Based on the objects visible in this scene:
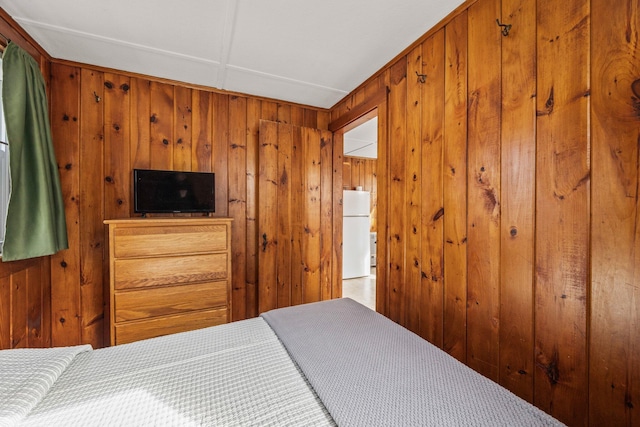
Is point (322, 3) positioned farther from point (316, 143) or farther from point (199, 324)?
point (199, 324)

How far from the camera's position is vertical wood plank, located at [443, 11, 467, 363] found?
1493 mm

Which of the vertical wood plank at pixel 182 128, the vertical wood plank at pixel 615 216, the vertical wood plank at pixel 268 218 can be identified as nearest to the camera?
the vertical wood plank at pixel 615 216

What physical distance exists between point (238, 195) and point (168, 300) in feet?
3.73

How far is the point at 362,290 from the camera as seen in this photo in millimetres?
4035

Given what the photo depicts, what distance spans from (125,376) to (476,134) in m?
1.87

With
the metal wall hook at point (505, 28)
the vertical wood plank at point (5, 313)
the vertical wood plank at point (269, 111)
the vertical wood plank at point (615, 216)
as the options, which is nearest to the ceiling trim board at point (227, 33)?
the vertical wood plank at point (269, 111)

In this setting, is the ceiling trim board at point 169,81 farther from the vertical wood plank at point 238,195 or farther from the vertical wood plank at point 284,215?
the vertical wood plank at point 284,215

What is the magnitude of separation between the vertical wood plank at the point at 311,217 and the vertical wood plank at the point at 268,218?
29 centimetres

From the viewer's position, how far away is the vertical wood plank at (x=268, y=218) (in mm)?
2580

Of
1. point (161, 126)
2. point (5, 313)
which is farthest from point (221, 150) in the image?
point (5, 313)

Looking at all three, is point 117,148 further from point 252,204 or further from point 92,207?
point 252,204

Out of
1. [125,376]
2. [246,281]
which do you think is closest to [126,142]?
[246,281]

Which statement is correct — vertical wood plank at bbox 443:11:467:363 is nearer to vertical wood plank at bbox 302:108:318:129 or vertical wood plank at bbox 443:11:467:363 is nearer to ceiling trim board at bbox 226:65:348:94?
ceiling trim board at bbox 226:65:348:94

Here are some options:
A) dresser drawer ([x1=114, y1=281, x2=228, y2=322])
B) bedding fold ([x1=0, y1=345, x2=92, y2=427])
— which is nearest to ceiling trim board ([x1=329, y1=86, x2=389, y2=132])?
dresser drawer ([x1=114, y1=281, x2=228, y2=322])
